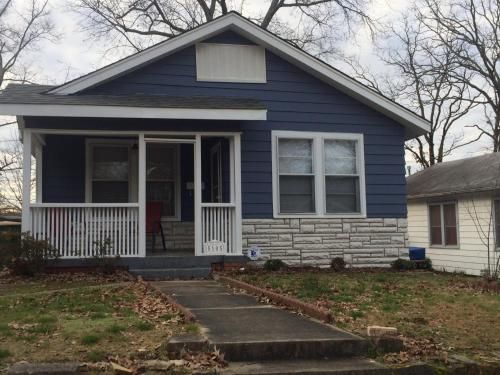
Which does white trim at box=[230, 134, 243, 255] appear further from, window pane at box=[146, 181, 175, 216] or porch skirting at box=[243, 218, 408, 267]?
window pane at box=[146, 181, 175, 216]

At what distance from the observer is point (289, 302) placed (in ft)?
22.9

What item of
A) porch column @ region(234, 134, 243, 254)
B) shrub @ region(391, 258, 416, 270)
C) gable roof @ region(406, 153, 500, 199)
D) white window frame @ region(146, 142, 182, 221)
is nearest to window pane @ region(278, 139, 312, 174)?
porch column @ region(234, 134, 243, 254)

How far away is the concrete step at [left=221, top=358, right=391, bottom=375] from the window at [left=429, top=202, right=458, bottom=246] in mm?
13082

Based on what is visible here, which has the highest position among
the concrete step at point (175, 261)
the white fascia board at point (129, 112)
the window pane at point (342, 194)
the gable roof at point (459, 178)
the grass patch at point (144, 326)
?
the white fascia board at point (129, 112)

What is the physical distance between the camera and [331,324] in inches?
233

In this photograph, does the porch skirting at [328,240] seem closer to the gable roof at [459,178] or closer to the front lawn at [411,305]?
the front lawn at [411,305]

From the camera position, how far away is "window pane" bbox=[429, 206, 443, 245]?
57.9ft

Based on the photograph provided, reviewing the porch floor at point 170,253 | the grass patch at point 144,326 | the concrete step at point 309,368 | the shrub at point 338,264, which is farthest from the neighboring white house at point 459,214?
the grass patch at point 144,326

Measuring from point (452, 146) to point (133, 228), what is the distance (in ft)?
90.3

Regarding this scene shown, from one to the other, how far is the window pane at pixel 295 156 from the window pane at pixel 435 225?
294 inches

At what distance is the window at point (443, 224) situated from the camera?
17.0 metres

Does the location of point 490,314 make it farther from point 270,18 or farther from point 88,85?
point 270,18

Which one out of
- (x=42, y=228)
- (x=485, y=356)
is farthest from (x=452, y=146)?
(x=485, y=356)

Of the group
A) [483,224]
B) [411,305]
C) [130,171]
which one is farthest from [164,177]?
[483,224]
